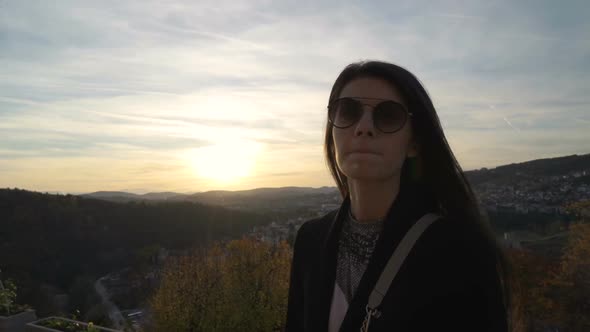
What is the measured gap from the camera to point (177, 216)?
1586 inches

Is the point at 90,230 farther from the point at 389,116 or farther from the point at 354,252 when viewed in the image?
the point at 389,116

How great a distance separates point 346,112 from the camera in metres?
1.44

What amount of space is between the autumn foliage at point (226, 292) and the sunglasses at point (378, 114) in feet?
42.1

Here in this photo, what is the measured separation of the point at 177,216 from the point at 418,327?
135 feet

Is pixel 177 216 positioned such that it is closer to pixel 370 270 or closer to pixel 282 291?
pixel 282 291

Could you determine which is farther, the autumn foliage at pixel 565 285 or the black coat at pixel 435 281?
the autumn foliage at pixel 565 285

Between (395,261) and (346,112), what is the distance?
518mm

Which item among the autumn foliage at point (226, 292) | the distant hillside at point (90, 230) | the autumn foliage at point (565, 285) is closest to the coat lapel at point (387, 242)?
the autumn foliage at point (226, 292)

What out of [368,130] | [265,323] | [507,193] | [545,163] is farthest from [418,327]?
[545,163]

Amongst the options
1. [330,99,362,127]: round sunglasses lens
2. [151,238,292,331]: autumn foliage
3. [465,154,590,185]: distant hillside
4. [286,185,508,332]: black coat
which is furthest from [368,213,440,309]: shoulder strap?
[465,154,590,185]: distant hillside

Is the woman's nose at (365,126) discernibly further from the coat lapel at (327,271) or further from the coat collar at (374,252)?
the coat lapel at (327,271)

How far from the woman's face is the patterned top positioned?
22 centimetres

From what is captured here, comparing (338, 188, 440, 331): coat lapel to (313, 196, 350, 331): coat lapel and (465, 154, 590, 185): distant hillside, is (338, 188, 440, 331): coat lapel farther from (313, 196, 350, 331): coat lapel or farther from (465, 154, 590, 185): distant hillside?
(465, 154, 590, 185): distant hillside

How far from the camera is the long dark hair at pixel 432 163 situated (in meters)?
1.39
